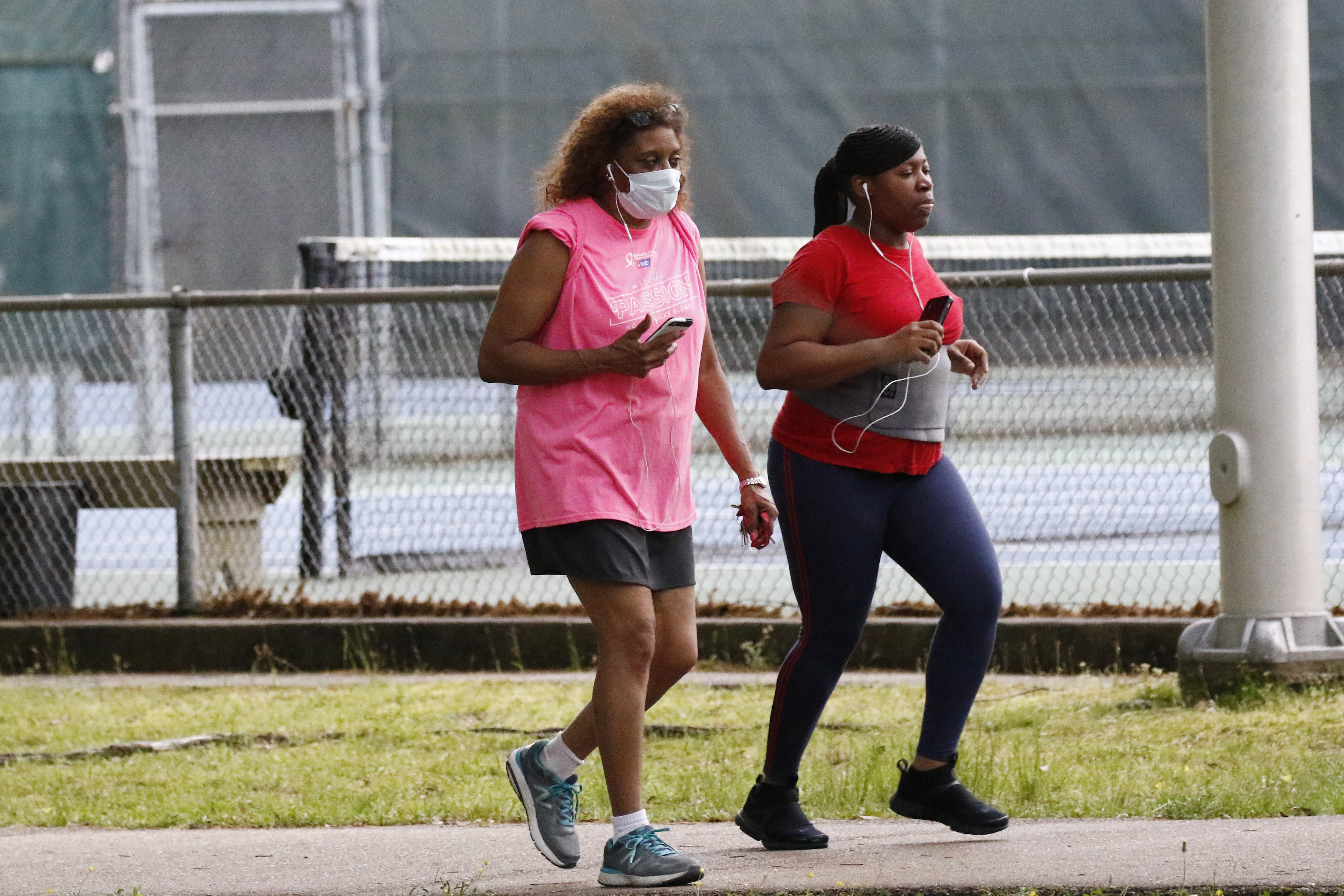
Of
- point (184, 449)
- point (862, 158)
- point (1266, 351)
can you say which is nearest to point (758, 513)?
point (862, 158)

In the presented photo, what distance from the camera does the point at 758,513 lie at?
4254 millimetres

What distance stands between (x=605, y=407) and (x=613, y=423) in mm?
38

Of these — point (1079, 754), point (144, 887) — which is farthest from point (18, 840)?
point (1079, 754)

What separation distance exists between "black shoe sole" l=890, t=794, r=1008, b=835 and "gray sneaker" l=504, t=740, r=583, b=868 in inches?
29.6

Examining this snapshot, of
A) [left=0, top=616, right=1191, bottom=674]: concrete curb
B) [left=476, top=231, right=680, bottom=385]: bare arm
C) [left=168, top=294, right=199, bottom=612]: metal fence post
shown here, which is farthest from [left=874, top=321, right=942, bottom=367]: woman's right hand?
[left=168, top=294, right=199, bottom=612]: metal fence post

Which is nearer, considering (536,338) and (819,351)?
(536,338)

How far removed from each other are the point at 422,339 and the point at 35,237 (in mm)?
4100

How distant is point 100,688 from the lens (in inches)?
303

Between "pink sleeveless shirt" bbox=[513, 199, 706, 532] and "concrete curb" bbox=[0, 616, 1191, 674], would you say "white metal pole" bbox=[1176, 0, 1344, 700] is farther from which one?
"pink sleeveless shirt" bbox=[513, 199, 706, 532]

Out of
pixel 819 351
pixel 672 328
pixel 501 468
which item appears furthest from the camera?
pixel 501 468

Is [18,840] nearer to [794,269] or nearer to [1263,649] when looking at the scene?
[794,269]

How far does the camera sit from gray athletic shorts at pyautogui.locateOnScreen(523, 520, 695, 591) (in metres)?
3.99

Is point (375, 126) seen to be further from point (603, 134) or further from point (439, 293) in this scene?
point (603, 134)

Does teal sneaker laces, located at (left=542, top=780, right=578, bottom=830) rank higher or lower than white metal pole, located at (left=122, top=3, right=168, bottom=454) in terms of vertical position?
lower
